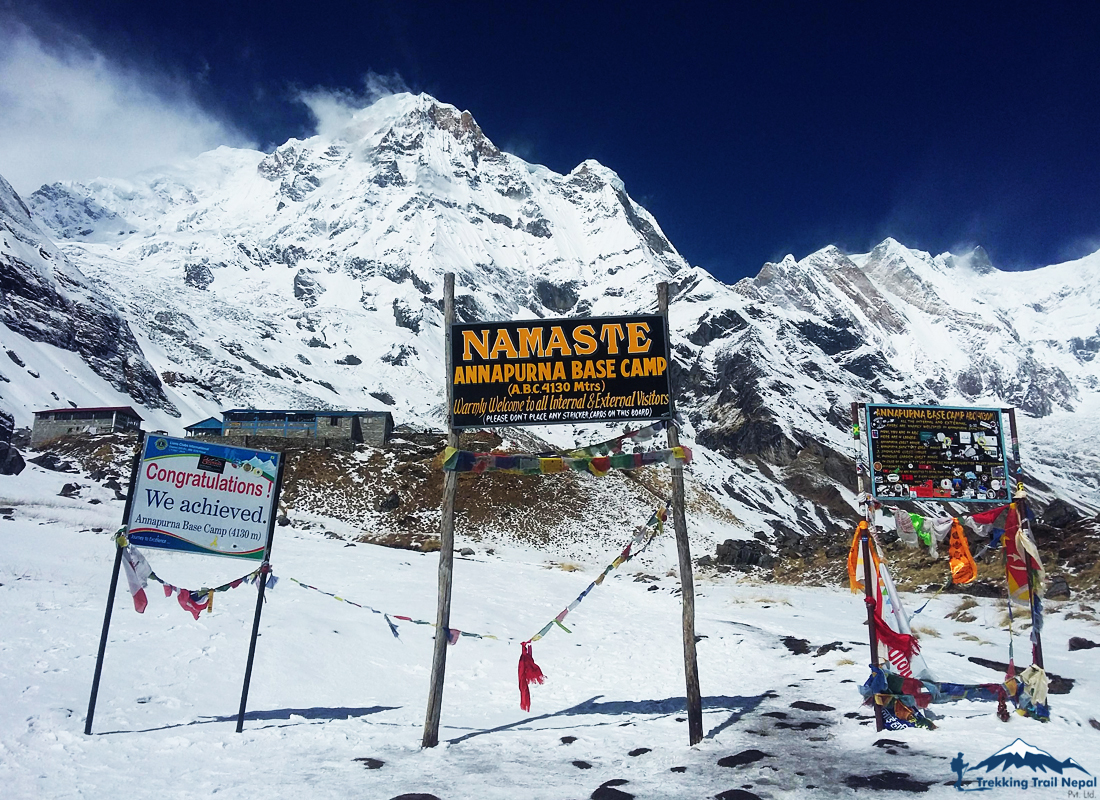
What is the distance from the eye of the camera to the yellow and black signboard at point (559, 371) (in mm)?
10500

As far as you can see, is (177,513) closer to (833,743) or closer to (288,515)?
(833,743)

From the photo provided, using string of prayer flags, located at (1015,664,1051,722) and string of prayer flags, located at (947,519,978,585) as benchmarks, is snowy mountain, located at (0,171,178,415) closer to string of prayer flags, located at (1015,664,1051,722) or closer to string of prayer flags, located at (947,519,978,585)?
string of prayer flags, located at (947,519,978,585)

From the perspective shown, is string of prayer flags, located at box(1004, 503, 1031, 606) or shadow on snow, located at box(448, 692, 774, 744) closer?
string of prayer flags, located at box(1004, 503, 1031, 606)

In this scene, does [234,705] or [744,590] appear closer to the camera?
[234,705]

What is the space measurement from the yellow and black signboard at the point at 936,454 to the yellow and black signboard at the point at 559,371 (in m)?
3.37

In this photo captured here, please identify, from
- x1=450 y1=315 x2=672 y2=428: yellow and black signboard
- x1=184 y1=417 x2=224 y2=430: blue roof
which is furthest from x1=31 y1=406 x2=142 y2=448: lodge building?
x1=450 y1=315 x2=672 y2=428: yellow and black signboard

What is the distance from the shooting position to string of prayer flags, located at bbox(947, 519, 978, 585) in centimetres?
1034

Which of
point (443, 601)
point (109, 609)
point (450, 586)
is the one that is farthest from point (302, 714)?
point (450, 586)

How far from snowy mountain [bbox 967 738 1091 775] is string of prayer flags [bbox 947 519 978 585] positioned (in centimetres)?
321

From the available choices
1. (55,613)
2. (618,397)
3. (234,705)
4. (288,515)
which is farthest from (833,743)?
(288,515)

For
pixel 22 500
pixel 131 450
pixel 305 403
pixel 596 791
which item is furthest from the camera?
pixel 305 403

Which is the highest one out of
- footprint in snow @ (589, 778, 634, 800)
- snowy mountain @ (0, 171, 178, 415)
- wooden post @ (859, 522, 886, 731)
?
snowy mountain @ (0, 171, 178, 415)

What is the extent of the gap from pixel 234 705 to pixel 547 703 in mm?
5647

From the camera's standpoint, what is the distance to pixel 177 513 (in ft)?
33.9
